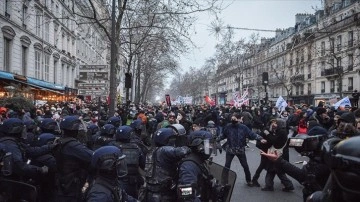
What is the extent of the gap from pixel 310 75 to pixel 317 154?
49.4m

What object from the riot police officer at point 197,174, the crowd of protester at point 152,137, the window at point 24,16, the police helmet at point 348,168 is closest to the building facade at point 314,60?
the window at point 24,16

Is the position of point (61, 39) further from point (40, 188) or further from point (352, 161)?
point (352, 161)

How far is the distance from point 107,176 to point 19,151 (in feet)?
7.08

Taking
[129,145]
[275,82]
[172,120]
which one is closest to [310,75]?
[275,82]

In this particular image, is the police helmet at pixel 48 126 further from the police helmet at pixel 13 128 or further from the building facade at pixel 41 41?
the building facade at pixel 41 41

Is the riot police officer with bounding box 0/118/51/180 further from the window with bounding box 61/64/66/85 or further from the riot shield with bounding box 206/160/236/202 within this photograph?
the window with bounding box 61/64/66/85

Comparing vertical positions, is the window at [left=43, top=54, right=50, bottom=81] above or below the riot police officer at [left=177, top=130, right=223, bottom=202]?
above

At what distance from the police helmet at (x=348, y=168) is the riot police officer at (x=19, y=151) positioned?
4062mm

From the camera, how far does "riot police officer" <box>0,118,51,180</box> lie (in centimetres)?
464

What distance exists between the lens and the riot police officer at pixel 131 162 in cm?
498

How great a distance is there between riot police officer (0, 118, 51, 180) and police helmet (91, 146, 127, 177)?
71.2 inches

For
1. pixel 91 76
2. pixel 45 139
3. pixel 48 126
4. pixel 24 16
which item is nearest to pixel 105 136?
pixel 48 126

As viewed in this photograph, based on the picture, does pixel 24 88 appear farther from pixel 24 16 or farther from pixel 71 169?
pixel 71 169

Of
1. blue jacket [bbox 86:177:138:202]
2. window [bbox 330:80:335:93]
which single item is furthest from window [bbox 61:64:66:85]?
blue jacket [bbox 86:177:138:202]
